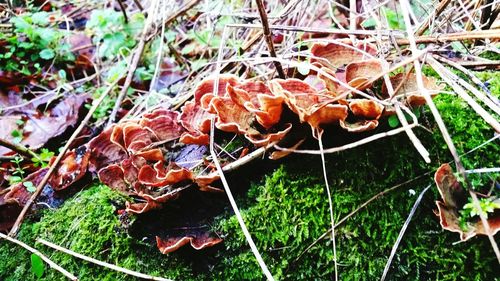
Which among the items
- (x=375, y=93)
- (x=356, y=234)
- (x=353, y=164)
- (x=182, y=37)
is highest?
(x=375, y=93)

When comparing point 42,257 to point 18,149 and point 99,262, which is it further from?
point 18,149

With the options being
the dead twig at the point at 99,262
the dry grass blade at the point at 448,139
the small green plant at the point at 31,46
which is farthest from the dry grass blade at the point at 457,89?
the small green plant at the point at 31,46

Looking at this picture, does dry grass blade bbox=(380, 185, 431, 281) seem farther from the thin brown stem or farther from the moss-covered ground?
the thin brown stem

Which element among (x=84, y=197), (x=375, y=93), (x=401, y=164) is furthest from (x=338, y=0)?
(x=84, y=197)

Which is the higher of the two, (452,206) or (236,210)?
(452,206)

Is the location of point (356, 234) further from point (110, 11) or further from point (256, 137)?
point (110, 11)

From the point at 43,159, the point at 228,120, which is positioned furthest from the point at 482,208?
the point at 43,159

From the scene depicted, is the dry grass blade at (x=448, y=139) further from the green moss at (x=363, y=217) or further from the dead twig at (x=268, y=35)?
the dead twig at (x=268, y=35)
